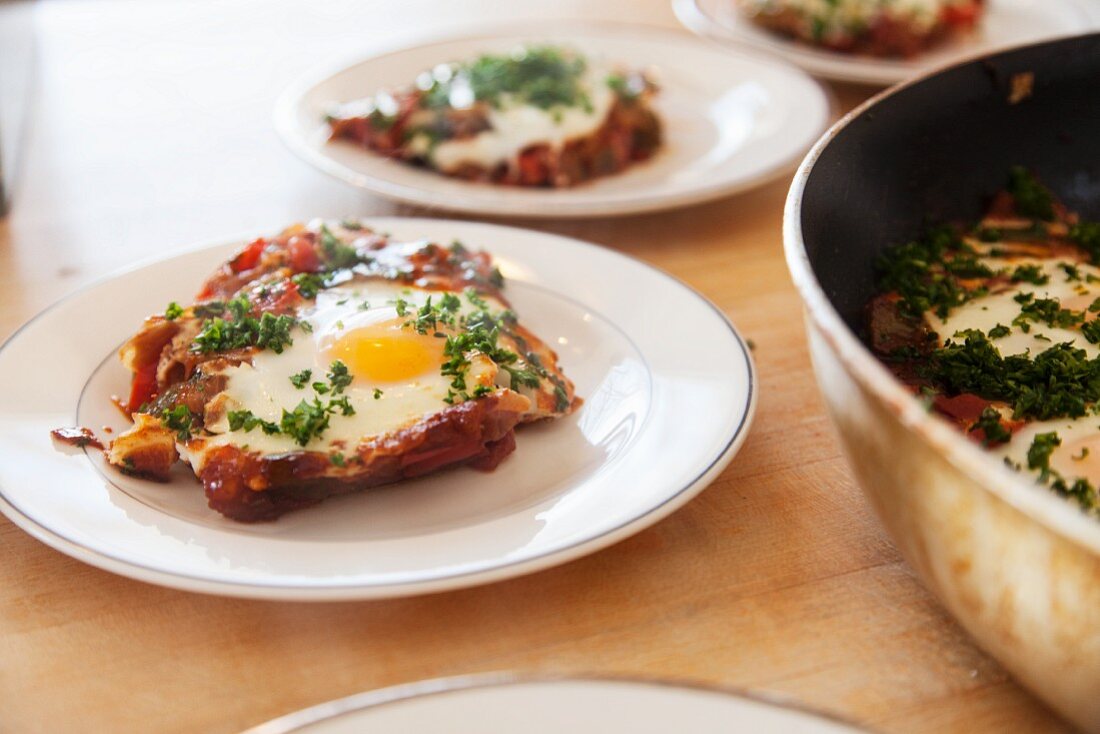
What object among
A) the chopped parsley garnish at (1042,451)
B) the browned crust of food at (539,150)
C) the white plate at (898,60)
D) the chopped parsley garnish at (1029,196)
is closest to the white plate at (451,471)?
the chopped parsley garnish at (1042,451)

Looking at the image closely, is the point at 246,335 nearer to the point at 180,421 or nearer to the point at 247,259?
the point at 180,421

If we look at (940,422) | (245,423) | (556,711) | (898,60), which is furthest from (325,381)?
(898,60)

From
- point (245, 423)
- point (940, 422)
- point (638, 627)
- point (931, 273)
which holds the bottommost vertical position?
point (638, 627)

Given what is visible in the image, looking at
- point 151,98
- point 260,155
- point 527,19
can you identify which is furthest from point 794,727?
point 527,19

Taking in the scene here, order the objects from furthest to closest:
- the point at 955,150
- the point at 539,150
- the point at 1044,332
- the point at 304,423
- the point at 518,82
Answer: the point at 518,82, the point at 539,150, the point at 955,150, the point at 1044,332, the point at 304,423

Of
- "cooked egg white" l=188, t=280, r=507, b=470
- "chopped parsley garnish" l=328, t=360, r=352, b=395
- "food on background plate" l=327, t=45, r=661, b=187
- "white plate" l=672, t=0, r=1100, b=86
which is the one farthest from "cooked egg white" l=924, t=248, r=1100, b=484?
"white plate" l=672, t=0, r=1100, b=86

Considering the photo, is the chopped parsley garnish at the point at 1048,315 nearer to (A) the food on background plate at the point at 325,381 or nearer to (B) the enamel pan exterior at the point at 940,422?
(B) the enamel pan exterior at the point at 940,422
